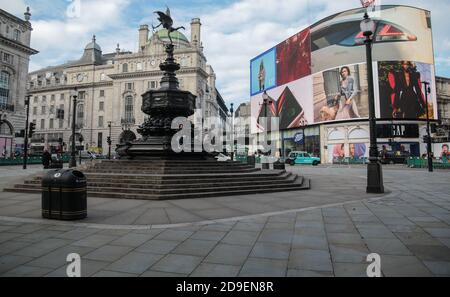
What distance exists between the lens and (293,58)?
61.0 m

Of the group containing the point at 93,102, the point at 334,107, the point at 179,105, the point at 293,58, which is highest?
the point at 293,58

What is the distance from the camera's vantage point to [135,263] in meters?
3.79

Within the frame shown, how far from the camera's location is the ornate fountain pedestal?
41.5 ft

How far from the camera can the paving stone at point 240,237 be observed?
476cm

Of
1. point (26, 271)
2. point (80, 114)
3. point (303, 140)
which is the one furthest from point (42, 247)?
point (80, 114)

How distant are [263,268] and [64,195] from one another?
468cm

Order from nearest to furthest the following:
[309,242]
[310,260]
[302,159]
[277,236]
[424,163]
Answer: [310,260]
[309,242]
[277,236]
[424,163]
[302,159]

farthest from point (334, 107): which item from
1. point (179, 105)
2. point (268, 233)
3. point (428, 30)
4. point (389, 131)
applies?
point (268, 233)

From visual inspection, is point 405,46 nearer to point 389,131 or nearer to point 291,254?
point 389,131

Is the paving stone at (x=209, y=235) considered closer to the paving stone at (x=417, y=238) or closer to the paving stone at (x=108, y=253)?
the paving stone at (x=108, y=253)

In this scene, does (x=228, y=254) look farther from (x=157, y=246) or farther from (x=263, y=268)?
(x=157, y=246)

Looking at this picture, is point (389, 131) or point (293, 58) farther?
point (293, 58)

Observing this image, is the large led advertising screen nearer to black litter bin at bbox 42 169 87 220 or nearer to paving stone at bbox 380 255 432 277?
black litter bin at bbox 42 169 87 220

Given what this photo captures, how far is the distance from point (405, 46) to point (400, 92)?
785cm
